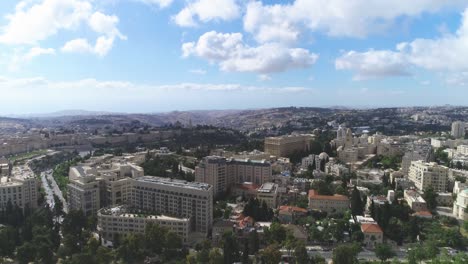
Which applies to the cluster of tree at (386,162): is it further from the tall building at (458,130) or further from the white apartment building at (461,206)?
the tall building at (458,130)

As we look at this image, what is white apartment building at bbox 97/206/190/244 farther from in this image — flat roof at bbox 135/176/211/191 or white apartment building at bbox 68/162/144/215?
white apartment building at bbox 68/162/144/215

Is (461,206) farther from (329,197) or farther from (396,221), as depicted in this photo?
(329,197)

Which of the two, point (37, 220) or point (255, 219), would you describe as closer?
point (37, 220)

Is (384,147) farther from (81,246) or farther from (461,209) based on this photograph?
(81,246)

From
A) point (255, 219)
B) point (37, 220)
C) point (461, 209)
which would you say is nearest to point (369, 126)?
point (461, 209)

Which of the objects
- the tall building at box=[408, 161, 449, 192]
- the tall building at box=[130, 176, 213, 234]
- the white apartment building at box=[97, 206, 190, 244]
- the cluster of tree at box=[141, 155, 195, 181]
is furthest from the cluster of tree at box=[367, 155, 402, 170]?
the white apartment building at box=[97, 206, 190, 244]
